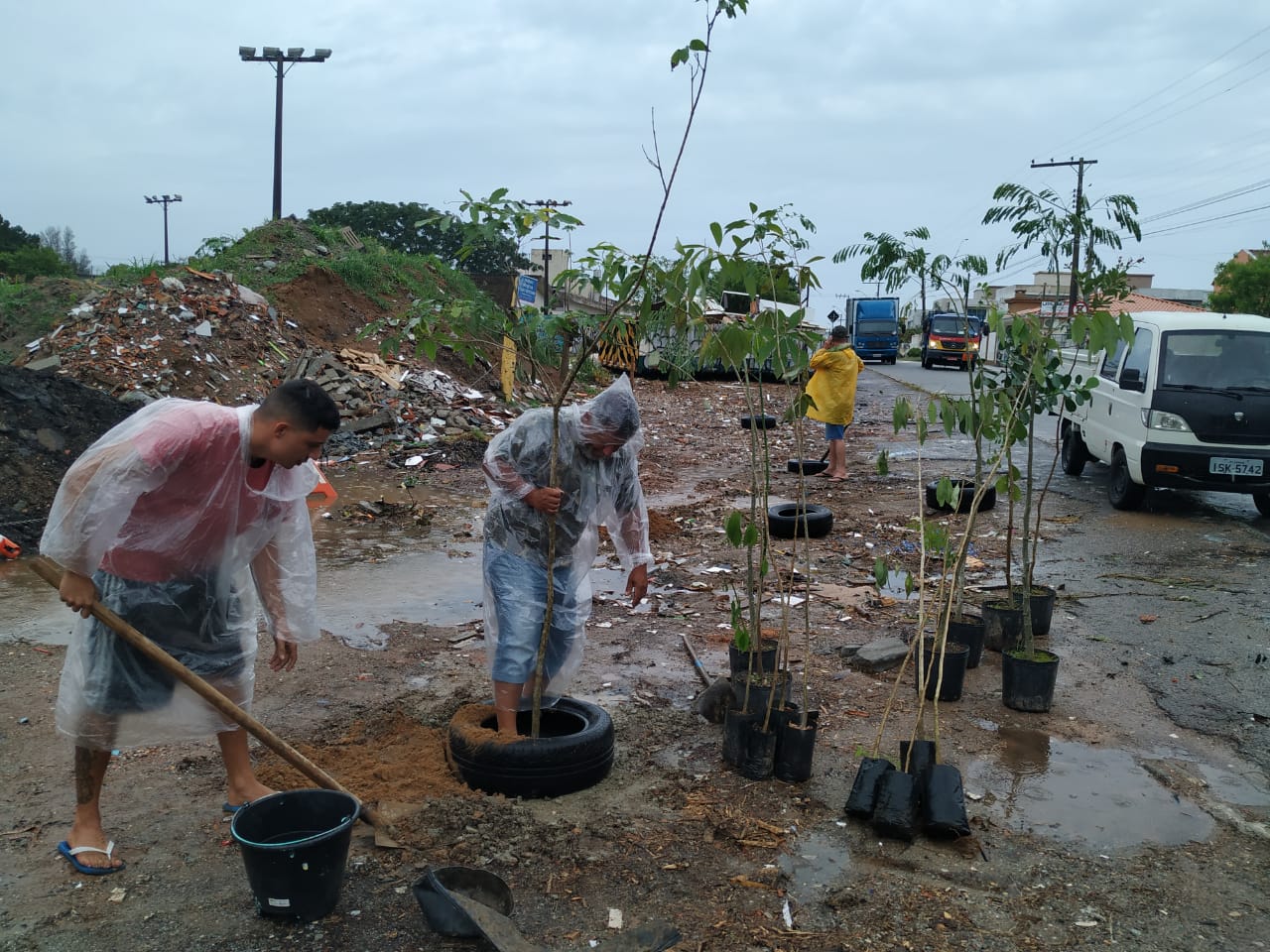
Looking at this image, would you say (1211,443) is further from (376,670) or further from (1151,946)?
(376,670)

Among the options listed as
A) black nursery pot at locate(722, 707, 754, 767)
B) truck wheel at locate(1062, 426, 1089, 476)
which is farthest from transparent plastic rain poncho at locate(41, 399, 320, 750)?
truck wheel at locate(1062, 426, 1089, 476)

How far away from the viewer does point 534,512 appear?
150 inches

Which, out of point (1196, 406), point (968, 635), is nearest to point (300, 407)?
point (968, 635)

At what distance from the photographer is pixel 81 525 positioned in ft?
9.04

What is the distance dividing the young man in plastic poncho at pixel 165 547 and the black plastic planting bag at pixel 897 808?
232cm

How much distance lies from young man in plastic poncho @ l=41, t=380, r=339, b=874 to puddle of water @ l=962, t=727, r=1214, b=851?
2.91 metres

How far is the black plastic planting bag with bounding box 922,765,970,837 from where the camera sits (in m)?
3.32

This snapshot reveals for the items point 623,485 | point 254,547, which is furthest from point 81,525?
point 623,485

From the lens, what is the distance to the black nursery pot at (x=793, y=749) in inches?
148

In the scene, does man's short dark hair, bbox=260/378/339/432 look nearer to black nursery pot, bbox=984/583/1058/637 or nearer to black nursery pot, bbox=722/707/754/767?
black nursery pot, bbox=722/707/754/767

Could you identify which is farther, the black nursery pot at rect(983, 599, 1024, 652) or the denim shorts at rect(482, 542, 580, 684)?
the black nursery pot at rect(983, 599, 1024, 652)

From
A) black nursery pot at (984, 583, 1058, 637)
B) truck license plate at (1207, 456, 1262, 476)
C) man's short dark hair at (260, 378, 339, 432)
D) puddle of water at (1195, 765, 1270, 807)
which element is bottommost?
puddle of water at (1195, 765, 1270, 807)

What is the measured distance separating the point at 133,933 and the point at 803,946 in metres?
1.97

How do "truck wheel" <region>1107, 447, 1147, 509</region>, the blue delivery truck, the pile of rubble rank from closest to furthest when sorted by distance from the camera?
"truck wheel" <region>1107, 447, 1147, 509</region>
the pile of rubble
the blue delivery truck
